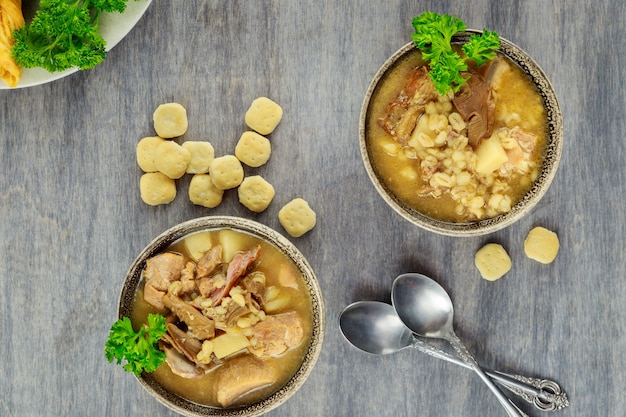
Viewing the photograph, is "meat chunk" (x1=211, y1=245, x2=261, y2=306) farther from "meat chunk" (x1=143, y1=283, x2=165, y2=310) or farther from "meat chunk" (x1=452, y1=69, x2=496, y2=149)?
"meat chunk" (x1=452, y1=69, x2=496, y2=149)

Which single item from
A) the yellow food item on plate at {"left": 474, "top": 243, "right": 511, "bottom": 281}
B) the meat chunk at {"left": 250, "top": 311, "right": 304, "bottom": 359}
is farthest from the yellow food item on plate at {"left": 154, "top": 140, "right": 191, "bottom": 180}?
the yellow food item on plate at {"left": 474, "top": 243, "right": 511, "bottom": 281}

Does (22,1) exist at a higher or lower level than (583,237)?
higher

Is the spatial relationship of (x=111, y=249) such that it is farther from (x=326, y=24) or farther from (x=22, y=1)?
(x=326, y=24)

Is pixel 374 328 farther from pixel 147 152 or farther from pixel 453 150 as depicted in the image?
pixel 147 152

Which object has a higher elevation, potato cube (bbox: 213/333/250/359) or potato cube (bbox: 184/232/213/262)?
potato cube (bbox: 184/232/213/262)

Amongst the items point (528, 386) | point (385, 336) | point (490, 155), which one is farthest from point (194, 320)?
point (528, 386)

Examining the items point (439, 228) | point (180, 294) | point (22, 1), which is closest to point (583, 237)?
point (439, 228)

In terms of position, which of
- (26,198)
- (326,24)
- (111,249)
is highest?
(326,24)
